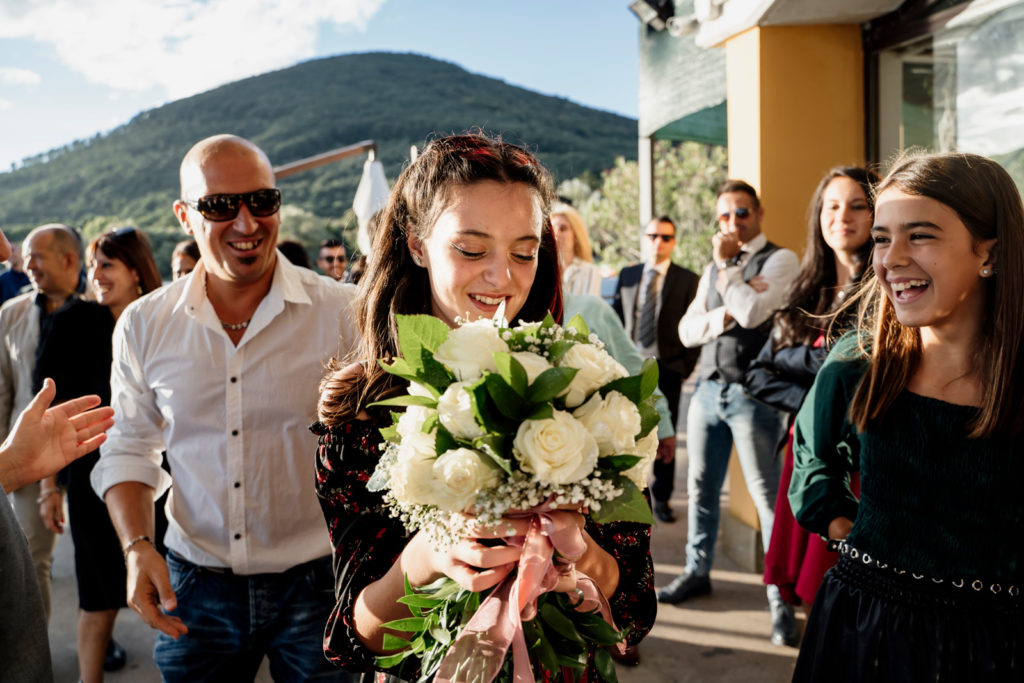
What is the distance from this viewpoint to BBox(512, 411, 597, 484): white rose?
1.17 metres

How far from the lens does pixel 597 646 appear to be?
4.91 ft

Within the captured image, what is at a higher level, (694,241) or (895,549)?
(694,241)

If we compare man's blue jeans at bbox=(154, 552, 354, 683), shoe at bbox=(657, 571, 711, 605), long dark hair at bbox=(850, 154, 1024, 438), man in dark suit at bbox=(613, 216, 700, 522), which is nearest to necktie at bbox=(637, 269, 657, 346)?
man in dark suit at bbox=(613, 216, 700, 522)

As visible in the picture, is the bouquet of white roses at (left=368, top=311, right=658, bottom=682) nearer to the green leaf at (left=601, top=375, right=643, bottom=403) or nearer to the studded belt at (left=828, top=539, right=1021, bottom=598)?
the green leaf at (left=601, top=375, right=643, bottom=403)

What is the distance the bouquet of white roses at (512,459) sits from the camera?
121 cm

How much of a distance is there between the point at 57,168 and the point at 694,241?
34.6 meters

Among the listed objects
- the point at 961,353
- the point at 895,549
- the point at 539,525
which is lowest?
the point at 895,549

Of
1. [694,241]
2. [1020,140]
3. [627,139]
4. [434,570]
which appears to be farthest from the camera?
[627,139]

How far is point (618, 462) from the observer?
4.18 ft

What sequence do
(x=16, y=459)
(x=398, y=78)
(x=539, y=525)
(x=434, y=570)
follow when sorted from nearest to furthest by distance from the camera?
(x=539, y=525), (x=434, y=570), (x=16, y=459), (x=398, y=78)

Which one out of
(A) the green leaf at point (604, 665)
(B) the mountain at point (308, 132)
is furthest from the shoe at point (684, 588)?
(B) the mountain at point (308, 132)

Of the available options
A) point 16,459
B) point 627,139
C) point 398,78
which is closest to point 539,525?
point 16,459

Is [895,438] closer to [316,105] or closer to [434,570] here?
[434,570]

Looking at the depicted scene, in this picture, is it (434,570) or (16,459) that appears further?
(16,459)
